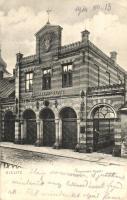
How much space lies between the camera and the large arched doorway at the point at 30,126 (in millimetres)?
17250

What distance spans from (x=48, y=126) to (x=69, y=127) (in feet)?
6.06

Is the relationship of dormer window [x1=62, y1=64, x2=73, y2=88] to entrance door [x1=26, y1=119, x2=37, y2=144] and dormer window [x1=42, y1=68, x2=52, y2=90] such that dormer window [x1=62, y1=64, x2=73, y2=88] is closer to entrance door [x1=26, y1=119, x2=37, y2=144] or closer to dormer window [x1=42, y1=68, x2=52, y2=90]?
dormer window [x1=42, y1=68, x2=52, y2=90]

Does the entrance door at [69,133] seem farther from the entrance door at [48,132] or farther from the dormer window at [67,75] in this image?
the dormer window at [67,75]

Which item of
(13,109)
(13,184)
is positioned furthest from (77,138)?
(13,184)

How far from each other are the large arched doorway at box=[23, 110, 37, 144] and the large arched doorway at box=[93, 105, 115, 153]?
4.91 m

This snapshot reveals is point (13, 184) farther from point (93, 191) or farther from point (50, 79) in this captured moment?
point (50, 79)

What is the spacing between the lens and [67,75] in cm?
1509

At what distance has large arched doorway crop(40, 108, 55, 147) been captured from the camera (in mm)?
16047

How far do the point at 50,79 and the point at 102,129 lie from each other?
16.8 feet

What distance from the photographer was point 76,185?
21.5 ft

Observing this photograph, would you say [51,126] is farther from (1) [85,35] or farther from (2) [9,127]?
(1) [85,35]

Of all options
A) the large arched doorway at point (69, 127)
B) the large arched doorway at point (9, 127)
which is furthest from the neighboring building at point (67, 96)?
the large arched doorway at point (9, 127)

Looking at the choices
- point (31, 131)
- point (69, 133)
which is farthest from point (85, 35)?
point (31, 131)

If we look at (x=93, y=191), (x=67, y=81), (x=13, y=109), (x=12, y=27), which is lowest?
(x=93, y=191)
